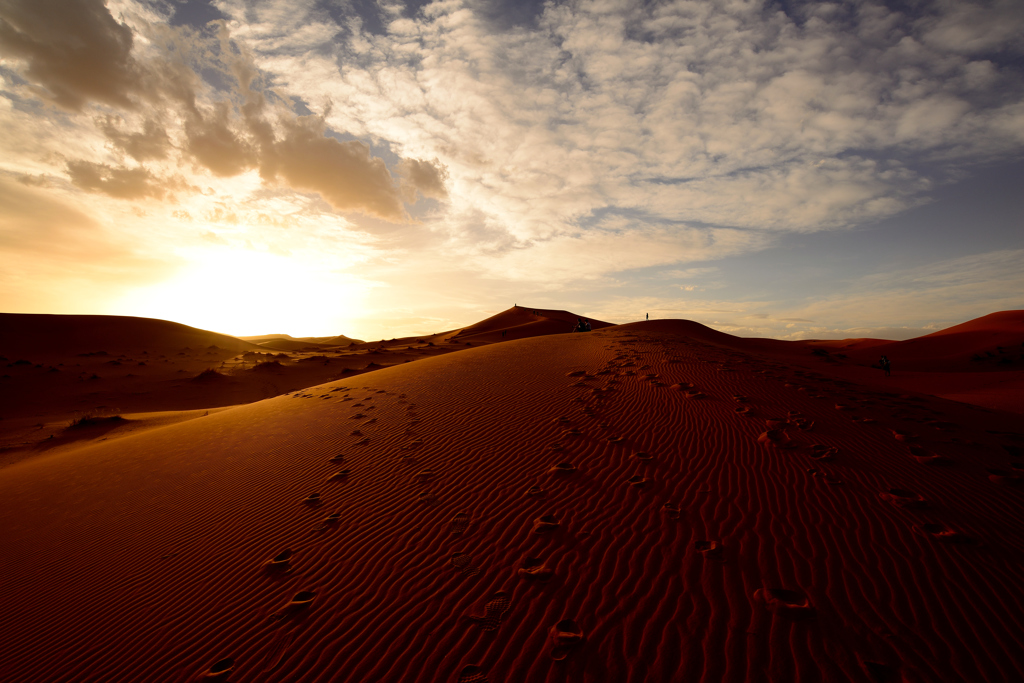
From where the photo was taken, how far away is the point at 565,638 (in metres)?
3.38

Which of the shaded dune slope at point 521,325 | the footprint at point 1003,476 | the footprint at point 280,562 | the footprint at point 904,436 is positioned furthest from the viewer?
the shaded dune slope at point 521,325

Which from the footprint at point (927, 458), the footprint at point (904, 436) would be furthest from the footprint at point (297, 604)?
the footprint at point (904, 436)

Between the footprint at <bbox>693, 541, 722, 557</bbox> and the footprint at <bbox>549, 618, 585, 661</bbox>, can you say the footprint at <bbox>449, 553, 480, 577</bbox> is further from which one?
the footprint at <bbox>693, 541, 722, 557</bbox>

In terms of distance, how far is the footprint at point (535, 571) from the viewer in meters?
4.11

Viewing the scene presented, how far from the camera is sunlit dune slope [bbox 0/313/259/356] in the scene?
29.6m

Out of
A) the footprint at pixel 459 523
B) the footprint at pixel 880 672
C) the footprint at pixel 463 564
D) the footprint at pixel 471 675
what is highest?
the footprint at pixel 459 523

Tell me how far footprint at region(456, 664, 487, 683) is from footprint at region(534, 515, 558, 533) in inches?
69.9

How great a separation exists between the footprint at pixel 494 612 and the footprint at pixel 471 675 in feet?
1.19

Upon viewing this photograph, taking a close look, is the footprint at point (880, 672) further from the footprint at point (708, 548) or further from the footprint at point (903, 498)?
the footprint at point (903, 498)

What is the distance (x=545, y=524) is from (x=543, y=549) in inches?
16.5

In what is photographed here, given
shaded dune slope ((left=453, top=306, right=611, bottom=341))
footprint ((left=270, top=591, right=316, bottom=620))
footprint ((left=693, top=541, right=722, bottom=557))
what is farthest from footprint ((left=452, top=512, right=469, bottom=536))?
shaded dune slope ((left=453, top=306, right=611, bottom=341))

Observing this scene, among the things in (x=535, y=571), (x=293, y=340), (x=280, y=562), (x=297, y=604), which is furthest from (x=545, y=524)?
(x=293, y=340)

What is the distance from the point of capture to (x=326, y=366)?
90.8 feet

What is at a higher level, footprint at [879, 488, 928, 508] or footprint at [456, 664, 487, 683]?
footprint at [879, 488, 928, 508]
